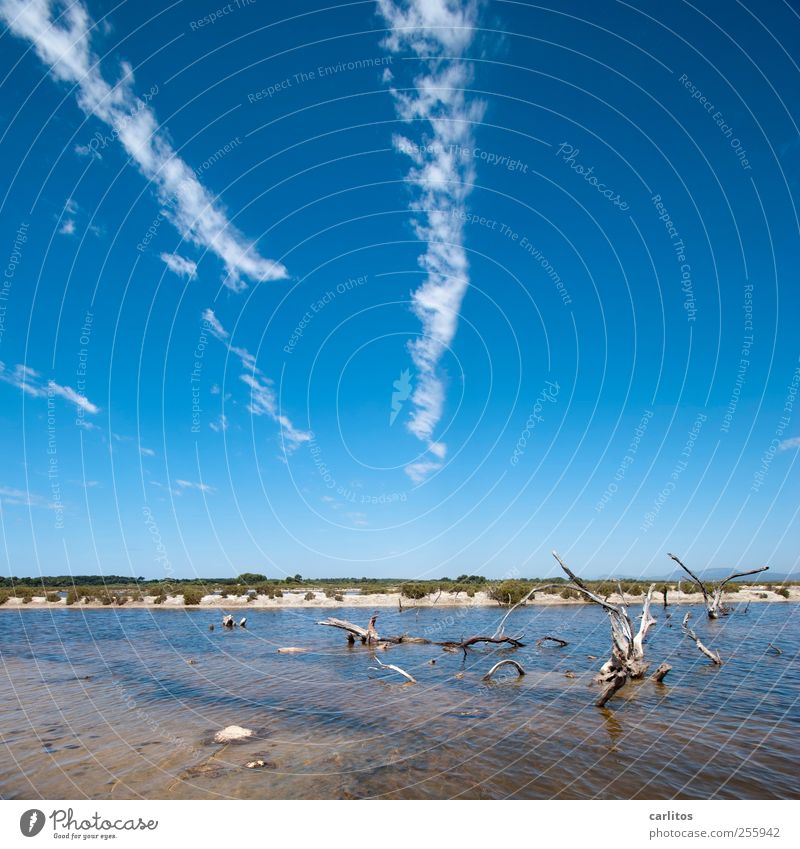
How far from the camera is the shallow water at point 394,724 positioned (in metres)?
11.0

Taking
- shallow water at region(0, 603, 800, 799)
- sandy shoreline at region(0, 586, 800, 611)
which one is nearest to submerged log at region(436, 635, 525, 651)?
shallow water at region(0, 603, 800, 799)

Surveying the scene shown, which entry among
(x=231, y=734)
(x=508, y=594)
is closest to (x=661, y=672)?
(x=231, y=734)

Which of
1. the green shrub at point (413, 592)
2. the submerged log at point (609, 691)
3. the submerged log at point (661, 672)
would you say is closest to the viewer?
the submerged log at point (609, 691)

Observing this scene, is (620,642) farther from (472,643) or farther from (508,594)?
(508,594)

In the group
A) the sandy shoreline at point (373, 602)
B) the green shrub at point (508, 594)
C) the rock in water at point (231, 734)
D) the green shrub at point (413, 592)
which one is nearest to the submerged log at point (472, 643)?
the rock in water at point (231, 734)

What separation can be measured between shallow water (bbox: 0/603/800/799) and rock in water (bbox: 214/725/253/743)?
406mm

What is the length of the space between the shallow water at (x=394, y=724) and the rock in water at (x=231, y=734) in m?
0.41

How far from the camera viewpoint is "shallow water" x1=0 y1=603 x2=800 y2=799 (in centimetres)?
1098

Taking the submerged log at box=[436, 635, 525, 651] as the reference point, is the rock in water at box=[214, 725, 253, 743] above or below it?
above

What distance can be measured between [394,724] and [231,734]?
5.16 m

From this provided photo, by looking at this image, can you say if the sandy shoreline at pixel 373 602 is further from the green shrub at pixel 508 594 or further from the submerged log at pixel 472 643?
the submerged log at pixel 472 643

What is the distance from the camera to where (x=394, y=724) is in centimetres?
1568

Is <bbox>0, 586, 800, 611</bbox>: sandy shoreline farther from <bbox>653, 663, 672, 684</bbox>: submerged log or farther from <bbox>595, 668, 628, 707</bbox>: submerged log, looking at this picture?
<bbox>595, 668, 628, 707</bbox>: submerged log
